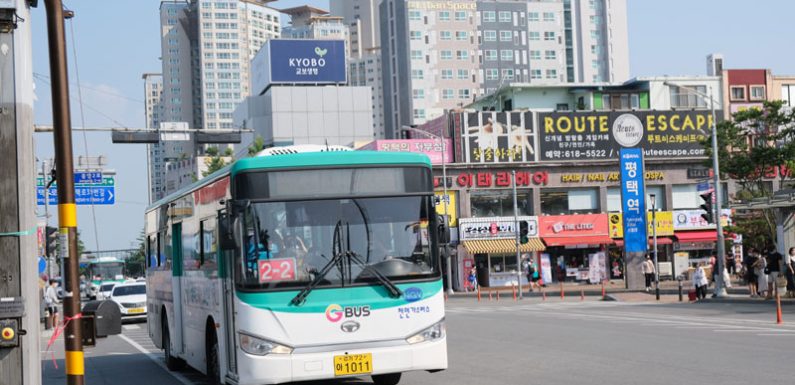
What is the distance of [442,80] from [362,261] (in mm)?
145253

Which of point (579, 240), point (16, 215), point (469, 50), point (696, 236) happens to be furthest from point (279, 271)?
point (469, 50)

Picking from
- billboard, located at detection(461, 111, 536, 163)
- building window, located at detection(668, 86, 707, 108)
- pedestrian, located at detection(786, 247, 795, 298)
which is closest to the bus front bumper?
pedestrian, located at detection(786, 247, 795, 298)

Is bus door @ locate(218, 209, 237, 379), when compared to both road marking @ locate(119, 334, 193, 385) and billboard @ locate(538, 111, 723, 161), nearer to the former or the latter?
road marking @ locate(119, 334, 193, 385)

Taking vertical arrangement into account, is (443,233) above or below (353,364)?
above

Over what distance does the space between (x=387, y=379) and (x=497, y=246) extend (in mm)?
56993

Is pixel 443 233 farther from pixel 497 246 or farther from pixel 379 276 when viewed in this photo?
pixel 497 246

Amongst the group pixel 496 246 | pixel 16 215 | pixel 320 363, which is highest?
pixel 16 215

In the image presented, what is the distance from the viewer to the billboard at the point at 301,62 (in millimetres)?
136250

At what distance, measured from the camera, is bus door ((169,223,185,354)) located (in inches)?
698

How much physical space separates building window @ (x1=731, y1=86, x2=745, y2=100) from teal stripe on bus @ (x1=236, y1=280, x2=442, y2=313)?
285 ft

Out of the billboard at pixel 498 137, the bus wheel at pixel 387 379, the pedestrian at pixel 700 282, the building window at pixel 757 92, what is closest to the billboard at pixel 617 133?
the billboard at pixel 498 137

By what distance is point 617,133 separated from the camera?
247ft

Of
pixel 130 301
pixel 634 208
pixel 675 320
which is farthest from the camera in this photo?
pixel 634 208

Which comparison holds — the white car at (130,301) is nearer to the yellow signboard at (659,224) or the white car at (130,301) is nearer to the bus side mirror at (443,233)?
the bus side mirror at (443,233)
